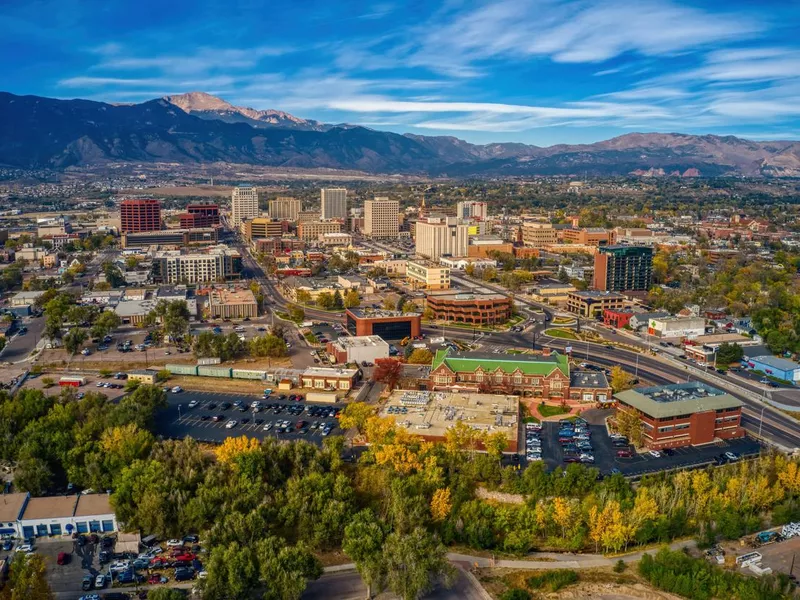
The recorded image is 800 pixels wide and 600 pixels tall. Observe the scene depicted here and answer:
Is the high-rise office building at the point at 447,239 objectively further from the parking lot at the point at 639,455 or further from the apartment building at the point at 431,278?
the parking lot at the point at 639,455

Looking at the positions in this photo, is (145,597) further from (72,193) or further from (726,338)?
(72,193)

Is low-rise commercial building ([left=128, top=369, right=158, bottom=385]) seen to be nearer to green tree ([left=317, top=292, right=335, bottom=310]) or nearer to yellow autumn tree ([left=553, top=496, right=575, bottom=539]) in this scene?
green tree ([left=317, top=292, right=335, bottom=310])

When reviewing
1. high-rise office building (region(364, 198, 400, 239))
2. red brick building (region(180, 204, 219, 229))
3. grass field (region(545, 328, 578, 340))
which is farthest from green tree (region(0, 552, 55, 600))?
high-rise office building (region(364, 198, 400, 239))

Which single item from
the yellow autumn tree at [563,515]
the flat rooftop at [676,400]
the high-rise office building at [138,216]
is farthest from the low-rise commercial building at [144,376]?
the high-rise office building at [138,216]

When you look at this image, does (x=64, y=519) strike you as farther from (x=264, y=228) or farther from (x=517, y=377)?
(x=264, y=228)

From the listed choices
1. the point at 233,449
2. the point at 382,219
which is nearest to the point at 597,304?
the point at 233,449

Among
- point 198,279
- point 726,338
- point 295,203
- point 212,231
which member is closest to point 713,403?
point 726,338
